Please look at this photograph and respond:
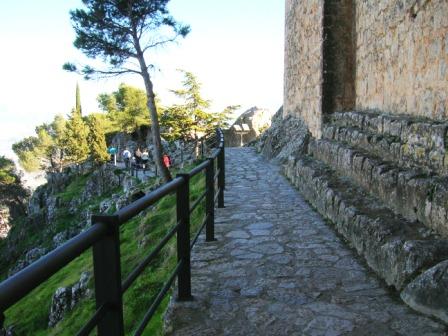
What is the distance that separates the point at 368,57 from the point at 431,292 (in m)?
5.02

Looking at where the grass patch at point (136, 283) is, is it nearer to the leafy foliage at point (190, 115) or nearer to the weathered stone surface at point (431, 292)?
the weathered stone surface at point (431, 292)

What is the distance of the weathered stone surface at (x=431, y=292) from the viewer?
2.78 meters

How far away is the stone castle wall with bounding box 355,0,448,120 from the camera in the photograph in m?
4.29

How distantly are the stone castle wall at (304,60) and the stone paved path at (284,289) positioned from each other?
4.30 meters

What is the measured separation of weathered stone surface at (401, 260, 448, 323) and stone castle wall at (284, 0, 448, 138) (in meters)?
1.75

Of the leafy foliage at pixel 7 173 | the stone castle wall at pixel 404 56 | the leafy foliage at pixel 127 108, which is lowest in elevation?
the leafy foliage at pixel 7 173

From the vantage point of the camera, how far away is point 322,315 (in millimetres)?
3072

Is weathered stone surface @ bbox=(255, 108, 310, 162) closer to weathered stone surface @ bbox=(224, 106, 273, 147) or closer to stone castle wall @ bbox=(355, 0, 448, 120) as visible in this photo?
stone castle wall @ bbox=(355, 0, 448, 120)

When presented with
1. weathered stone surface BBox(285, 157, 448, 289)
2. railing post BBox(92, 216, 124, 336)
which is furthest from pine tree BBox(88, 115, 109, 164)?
railing post BBox(92, 216, 124, 336)

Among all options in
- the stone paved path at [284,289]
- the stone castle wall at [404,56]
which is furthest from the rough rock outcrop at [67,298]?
the stone castle wall at [404,56]

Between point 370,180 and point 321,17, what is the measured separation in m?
4.93

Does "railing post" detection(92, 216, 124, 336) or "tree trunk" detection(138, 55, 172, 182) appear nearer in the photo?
"railing post" detection(92, 216, 124, 336)

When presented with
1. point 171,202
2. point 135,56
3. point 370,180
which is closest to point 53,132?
point 135,56

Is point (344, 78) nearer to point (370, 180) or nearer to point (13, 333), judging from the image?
point (370, 180)
